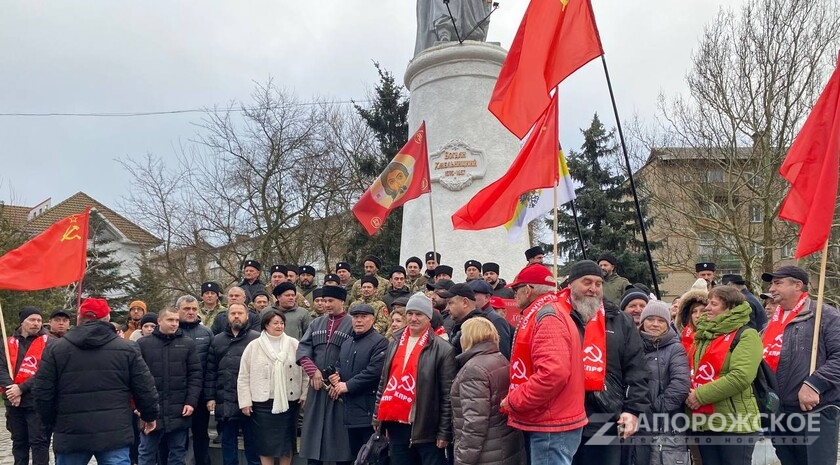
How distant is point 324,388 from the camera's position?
5957mm

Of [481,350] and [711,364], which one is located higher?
[481,350]

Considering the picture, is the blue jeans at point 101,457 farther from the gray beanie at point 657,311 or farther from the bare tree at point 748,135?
the bare tree at point 748,135

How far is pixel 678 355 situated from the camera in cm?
480

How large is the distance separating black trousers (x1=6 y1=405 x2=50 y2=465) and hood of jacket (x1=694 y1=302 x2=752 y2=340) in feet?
21.0

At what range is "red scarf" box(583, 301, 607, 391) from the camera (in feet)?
13.6

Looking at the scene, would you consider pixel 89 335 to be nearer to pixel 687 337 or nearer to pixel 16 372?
pixel 16 372

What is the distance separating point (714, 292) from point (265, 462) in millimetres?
4166

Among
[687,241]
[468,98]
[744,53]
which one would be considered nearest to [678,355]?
[468,98]

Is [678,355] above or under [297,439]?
above

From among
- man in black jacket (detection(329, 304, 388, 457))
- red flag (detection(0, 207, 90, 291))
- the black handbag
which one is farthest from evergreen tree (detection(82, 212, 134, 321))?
the black handbag

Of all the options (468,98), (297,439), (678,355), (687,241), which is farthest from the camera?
(687,241)

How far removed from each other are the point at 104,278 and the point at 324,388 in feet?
84.3

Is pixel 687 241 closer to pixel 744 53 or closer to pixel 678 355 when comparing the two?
pixel 744 53

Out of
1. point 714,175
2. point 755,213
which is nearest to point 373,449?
point 714,175
